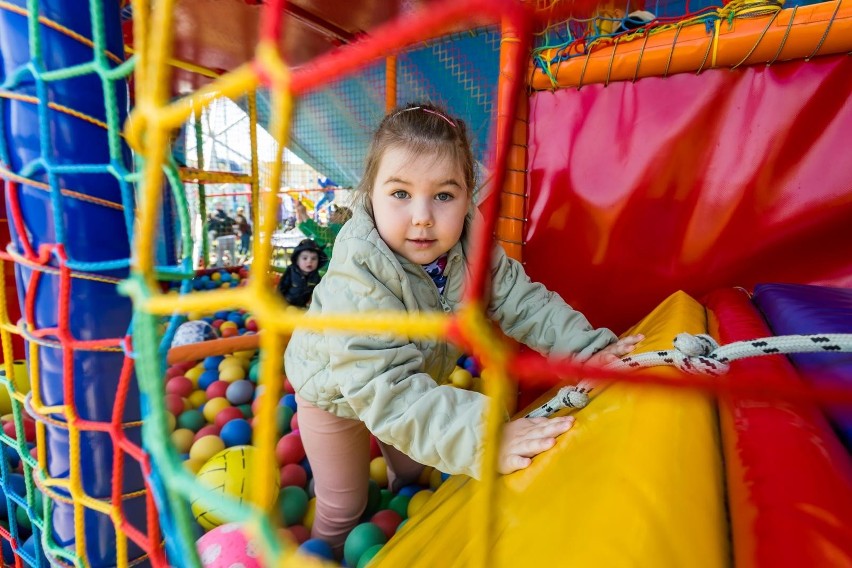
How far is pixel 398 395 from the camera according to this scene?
0.57 metres

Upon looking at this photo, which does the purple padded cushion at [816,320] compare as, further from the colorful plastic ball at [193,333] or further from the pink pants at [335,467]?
the colorful plastic ball at [193,333]

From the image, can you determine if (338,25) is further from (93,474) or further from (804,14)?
(93,474)

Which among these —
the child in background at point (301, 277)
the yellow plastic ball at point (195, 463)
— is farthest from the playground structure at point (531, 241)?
the child in background at point (301, 277)

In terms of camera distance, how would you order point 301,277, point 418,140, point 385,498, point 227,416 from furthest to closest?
point 301,277 → point 227,416 → point 385,498 → point 418,140

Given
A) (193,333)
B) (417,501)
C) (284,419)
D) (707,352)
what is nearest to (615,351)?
(707,352)

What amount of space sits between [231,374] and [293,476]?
59 centimetres

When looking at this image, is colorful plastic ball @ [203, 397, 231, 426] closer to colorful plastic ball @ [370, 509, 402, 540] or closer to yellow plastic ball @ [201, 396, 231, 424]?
yellow plastic ball @ [201, 396, 231, 424]

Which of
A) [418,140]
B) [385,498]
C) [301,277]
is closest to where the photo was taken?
[418,140]

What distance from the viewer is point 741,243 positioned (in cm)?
98

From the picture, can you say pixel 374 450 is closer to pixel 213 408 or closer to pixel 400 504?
pixel 400 504

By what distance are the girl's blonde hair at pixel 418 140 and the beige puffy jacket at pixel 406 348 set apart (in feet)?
0.28

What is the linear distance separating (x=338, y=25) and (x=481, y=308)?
242cm

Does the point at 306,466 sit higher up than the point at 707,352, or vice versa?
the point at 707,352

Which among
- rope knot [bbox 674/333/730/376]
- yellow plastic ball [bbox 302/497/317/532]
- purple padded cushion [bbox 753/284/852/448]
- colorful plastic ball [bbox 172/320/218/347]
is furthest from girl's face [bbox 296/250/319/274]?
rope knot [bbox 674/333/730/376]
